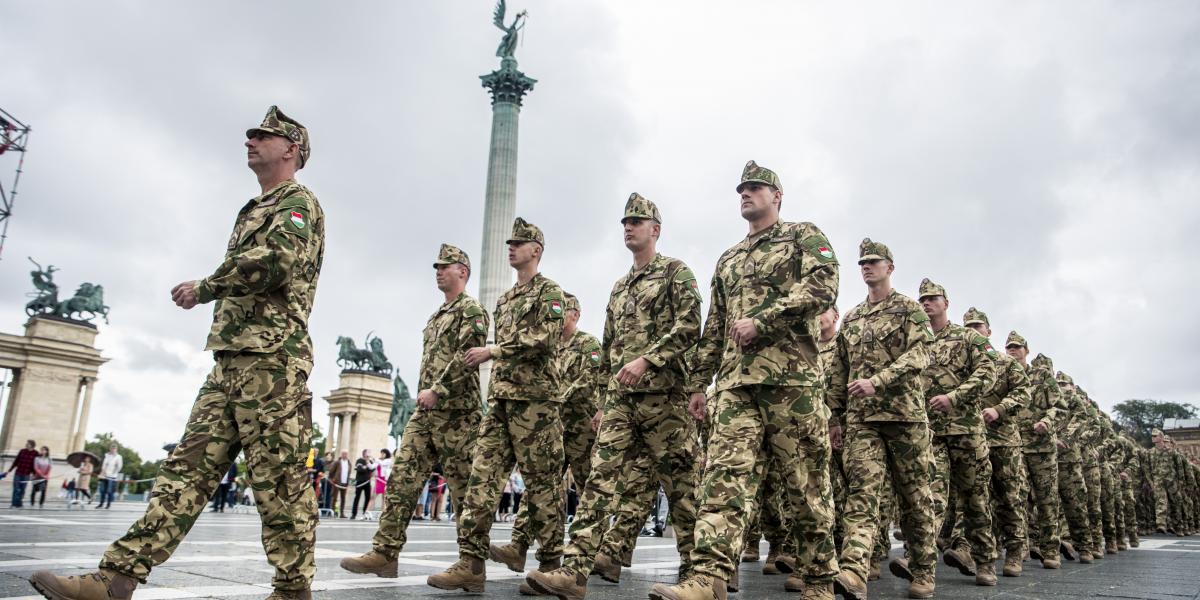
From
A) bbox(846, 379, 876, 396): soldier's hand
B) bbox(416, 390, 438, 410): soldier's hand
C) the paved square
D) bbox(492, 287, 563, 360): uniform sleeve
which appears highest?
bbox(492, 287, 563, 360): uniform sleeve

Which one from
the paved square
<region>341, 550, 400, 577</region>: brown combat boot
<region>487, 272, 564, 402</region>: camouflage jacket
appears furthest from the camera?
<region>487, 272, 564, 402</region>: camouflage jacket

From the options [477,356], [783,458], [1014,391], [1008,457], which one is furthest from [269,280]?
[1014,391]

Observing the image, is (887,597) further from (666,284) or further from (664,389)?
(666,284)

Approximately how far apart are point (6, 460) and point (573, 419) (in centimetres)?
3391

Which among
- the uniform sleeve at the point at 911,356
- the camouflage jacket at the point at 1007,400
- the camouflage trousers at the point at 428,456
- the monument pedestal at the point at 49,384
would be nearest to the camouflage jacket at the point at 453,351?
the camouflage trousers at the point at 428,456

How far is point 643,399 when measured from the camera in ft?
18.2

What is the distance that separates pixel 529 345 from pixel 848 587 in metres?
2.67

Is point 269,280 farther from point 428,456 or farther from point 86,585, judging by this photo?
point 428,456

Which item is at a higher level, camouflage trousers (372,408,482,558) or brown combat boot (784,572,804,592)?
camouflage trousers (372,408,482,558)

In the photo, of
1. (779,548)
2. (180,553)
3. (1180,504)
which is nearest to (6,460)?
(180,553)

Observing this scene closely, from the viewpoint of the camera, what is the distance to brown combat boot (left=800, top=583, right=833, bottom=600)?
A: 4609 mm

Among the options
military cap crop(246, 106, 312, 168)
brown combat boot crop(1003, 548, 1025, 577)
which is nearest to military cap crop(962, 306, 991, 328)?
brown combat boot crop(1003, 548, 1025, 577)

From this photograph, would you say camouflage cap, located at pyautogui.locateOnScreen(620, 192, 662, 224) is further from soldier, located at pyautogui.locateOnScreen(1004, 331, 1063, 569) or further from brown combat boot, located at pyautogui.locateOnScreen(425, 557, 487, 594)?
soldier, located at pyautogui.locateOnScreen(1004, 331, 1063, 569)

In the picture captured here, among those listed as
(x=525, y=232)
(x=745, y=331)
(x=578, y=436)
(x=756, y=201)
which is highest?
(x=525, y=232)
